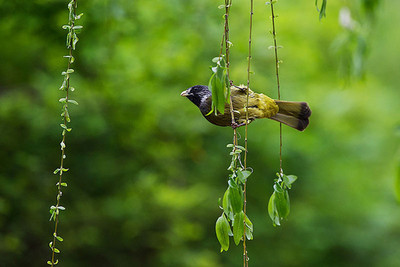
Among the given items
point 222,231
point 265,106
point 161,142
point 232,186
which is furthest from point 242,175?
point 161,142

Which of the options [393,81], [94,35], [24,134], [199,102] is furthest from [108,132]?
[393,81]

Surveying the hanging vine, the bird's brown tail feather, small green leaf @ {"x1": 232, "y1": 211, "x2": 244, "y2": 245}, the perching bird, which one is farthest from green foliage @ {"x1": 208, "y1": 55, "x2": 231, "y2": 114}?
the bird's brown tail feather

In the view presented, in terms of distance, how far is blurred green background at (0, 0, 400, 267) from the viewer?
15.7ft

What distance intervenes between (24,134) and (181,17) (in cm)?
187

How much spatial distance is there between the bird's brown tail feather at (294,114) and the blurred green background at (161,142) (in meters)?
1.32

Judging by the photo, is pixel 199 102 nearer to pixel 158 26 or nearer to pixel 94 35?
pixel 94 35

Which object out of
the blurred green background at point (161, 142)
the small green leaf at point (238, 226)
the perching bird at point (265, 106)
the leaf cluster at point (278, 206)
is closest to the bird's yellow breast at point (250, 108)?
the perching bird at point (265, 106)

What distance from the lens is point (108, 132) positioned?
5559 millimetres

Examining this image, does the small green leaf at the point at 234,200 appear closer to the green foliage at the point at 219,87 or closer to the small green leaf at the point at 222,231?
the small green leaf at the point at 222,231

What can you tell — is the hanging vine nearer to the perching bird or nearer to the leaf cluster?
the leaf cluster

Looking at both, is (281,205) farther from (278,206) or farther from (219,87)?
(219,87)

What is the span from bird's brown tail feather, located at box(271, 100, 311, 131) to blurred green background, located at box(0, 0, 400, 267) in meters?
1.32

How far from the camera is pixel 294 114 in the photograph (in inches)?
88.6

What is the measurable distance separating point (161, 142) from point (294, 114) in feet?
12.6
